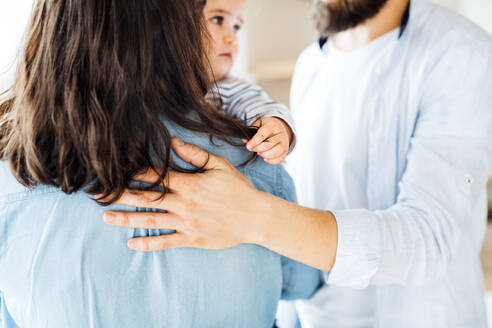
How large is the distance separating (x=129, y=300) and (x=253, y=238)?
224 millimetres

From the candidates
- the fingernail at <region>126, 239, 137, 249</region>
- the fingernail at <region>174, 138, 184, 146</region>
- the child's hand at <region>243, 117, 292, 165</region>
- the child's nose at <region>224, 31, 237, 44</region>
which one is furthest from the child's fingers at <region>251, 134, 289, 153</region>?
the child's nose at <region>224, 31, 237, 44</region>

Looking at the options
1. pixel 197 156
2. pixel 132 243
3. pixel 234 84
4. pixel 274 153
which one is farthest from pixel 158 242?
pixel 234 84

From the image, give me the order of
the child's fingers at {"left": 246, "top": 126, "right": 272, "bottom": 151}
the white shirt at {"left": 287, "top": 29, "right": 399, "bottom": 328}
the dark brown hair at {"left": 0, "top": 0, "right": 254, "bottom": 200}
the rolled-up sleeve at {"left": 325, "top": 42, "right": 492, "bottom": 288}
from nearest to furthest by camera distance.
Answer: the dark brown hair at {"left": 0, "top": 0, "right": 254, "bottom": 200} → the child's fingers at {"left": 246, "top": 126, "right": 272, "bottom": 151} → the rolled-up sleeve at {"left": 325, "top": 42, "right": 492, "bottom": 288} → the white shirt at {"left": 287, "top": 29, "right": 399, "bottom": 328}

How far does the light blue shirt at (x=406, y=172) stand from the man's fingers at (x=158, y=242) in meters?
0.32

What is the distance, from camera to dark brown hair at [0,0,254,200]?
54 cm

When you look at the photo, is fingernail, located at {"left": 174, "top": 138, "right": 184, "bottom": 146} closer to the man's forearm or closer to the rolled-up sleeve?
the man's forearm

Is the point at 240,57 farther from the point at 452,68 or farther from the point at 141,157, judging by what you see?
the point at 141,157

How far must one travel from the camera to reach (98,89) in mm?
556

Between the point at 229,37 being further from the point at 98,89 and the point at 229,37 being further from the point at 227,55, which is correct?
the point at 98,89

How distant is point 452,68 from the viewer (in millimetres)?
868

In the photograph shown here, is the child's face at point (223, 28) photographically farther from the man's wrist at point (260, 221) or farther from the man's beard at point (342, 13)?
the man's wrist at point (260, 221)

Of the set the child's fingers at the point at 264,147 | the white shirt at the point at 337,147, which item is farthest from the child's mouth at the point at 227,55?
the child's fingers at the point at 264,147

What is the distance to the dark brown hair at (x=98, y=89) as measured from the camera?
1.78 feet

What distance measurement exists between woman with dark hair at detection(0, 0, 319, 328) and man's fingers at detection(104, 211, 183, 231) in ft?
0.07
